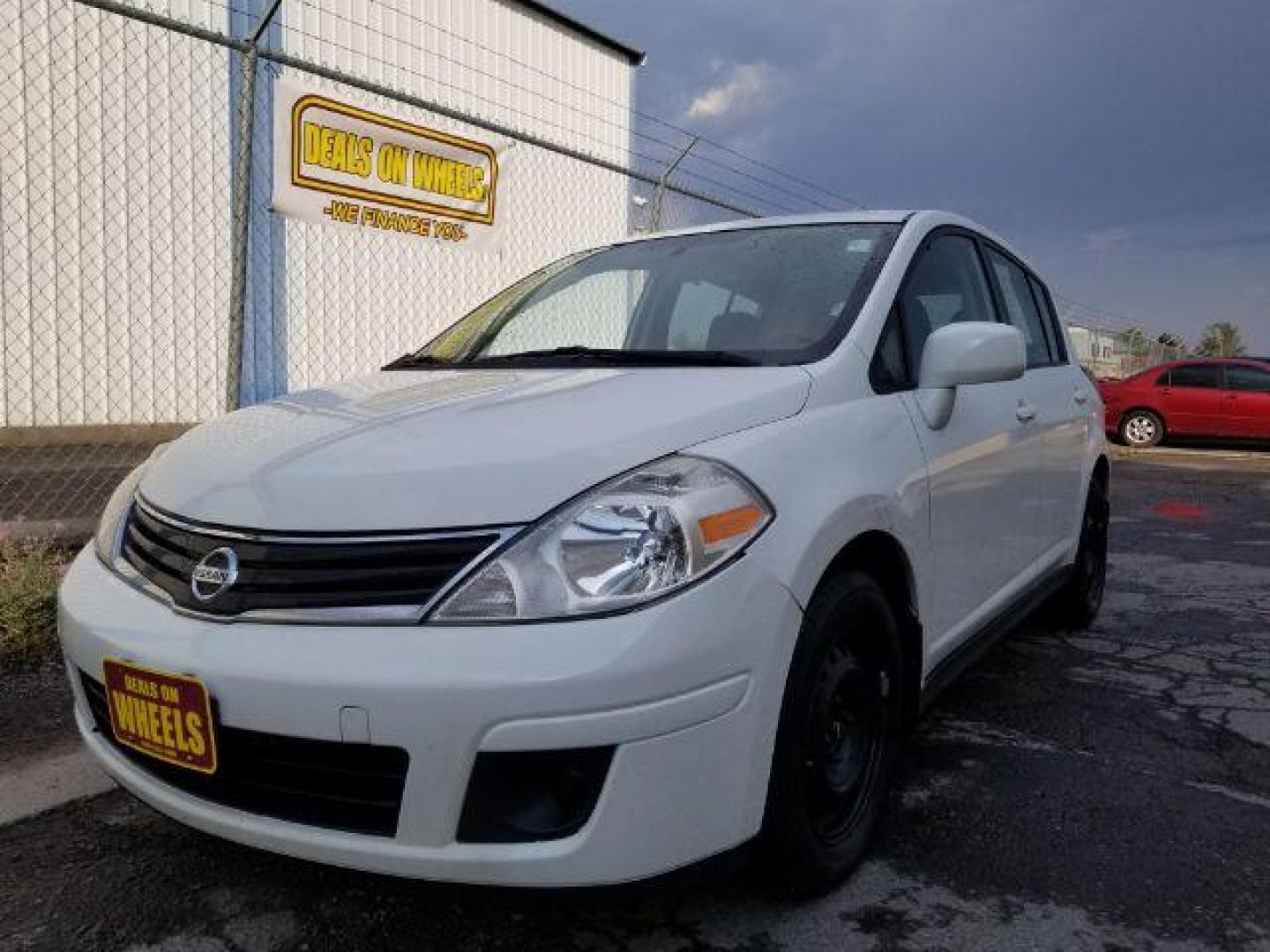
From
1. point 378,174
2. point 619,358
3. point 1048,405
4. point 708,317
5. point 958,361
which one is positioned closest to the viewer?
point 958,361

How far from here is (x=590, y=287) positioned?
333 cm

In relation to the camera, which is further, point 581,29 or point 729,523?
point 581,29

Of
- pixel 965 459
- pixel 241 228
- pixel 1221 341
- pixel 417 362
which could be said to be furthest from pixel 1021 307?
pixel 1221 341

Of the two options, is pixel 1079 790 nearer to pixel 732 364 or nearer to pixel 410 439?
pixel 732 364

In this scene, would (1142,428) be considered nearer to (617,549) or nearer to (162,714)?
(617,549)

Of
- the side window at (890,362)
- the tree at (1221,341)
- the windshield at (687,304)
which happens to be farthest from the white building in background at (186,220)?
the tree at (1221,341)

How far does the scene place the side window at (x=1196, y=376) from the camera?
14.2 m

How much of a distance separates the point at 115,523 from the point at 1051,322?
351 centimetres

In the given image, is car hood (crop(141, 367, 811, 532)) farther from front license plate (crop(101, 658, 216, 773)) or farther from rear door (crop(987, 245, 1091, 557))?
rear door (crop(987, 245, 1091, 557))

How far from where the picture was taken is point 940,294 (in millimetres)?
2887

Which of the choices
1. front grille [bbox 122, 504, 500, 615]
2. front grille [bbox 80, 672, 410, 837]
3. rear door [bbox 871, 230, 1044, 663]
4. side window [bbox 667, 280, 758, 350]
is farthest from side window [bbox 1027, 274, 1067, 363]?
front grille [bbox 80, 672, 410, 837]

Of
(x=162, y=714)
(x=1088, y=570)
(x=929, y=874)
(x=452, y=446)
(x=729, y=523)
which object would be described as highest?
(x=452, y=446)

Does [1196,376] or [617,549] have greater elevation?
[1196,376]

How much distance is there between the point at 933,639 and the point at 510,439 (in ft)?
4.11
